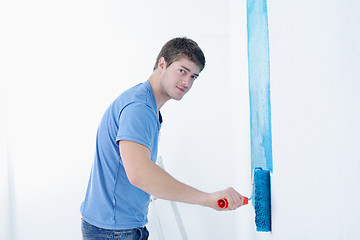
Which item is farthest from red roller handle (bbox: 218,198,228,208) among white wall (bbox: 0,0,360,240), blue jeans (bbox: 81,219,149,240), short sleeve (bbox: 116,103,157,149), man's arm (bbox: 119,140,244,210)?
white wall (bbox: 0,0,360,240)

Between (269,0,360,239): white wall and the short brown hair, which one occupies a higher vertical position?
the short brown hair

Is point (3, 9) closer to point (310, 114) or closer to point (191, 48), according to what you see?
point (191, 48)

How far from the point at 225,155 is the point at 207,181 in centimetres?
24

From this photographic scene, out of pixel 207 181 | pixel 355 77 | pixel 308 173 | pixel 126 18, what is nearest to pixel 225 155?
pixel 207 181

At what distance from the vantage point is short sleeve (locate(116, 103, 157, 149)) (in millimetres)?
879

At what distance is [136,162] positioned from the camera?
0.85m

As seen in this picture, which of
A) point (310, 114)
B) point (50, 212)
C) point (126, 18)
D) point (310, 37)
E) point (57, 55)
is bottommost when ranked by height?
point (50, 212)

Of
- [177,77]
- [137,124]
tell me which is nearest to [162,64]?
[177,77]

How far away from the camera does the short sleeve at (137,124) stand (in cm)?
88

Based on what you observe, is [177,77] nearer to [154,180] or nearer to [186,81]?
[186,81]

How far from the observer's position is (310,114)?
0.50 metres

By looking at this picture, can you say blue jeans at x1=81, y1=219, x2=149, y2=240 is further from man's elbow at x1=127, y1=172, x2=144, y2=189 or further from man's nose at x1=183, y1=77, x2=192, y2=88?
man's nose at x1=183, y1=77, x2=192, y2=88

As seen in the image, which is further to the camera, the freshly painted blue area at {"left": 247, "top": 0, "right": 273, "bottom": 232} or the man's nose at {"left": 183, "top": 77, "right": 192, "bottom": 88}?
the man's nose at {"left": 183, "top": 77, "right": 192, "bottom": 88}

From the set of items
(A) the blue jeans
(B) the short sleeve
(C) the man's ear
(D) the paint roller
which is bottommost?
(A) the blue jeans
